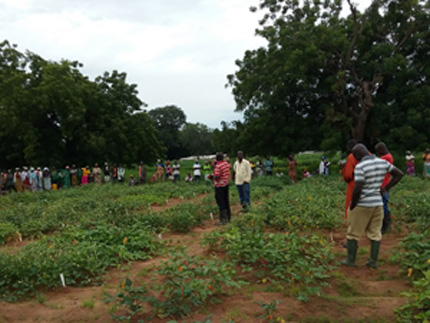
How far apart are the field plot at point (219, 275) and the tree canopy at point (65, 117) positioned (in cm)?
1656

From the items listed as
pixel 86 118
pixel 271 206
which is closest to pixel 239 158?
pixel 271 206

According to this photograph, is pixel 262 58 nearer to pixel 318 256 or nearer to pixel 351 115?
pixel 351 115

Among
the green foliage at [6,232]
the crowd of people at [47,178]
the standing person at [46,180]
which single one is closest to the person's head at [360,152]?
the green foliage at [6,232]

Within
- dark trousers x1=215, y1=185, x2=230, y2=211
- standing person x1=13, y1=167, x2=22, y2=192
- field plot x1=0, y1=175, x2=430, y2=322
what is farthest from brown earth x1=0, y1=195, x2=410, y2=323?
standing person x1=13, y1=167, x2=22, y2=192

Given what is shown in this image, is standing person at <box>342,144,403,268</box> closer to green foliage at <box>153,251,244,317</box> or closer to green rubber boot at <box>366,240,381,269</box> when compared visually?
green rubber boot at <box>366,240,381,269</box>

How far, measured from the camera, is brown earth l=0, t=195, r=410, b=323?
3.91 metres

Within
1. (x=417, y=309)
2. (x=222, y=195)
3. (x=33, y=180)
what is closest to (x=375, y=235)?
(x=417, y=309)

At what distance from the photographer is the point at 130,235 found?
6.78m

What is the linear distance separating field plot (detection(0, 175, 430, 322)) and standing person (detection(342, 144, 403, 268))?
0.28 metres

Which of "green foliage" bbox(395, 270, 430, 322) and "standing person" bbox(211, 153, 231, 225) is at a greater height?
"standing person" bbox(211, 153, 231, 225)

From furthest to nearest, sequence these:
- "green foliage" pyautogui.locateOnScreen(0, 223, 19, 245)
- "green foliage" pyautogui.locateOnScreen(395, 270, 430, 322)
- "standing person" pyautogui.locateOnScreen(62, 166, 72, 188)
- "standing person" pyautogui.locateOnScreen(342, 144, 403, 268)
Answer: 1. "standing person" pyautogui.locateOnScreen(62, 166, 72, 188)
2. "green foliage" pyautogui.locateOnScreen(0, 223, 19, 245)
3. "standing person" pyautogui.locateOnScreen(342, 144, 403, 268)
4. "green foliage" pyautogui.locateOnScreen(395, 270, 430, 322)

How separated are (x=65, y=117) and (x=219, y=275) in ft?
71.5

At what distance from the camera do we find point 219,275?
451 centimetres

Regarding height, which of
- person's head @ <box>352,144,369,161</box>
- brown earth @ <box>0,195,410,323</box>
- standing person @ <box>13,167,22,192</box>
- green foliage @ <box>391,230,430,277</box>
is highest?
person's head @ <box>352,144,369,161</box>
